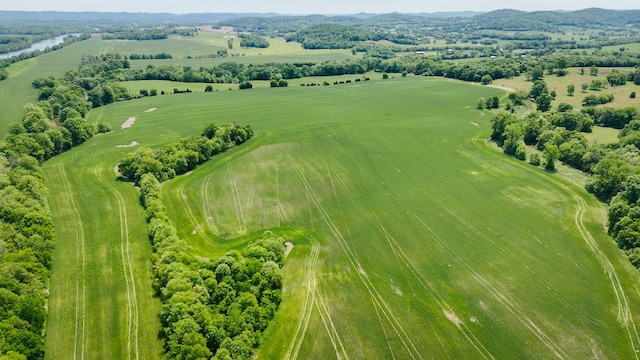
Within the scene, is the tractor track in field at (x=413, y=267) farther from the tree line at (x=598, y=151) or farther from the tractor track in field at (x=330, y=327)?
the tree line at (x=598, y=151)

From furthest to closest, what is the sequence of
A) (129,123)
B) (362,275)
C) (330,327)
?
(129,123), (362,275), (330,327)

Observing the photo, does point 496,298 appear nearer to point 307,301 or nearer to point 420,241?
point 420,241

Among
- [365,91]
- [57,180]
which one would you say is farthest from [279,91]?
[57,180]

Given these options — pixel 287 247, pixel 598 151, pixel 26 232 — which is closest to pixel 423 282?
pixel 287 247

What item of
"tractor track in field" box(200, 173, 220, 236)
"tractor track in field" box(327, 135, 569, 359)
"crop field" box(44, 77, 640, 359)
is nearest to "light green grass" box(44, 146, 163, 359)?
"crop field" box(44, 77, 640, 359)

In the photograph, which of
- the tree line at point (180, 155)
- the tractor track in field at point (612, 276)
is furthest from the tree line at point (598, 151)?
the tree line at point (180, 155)
